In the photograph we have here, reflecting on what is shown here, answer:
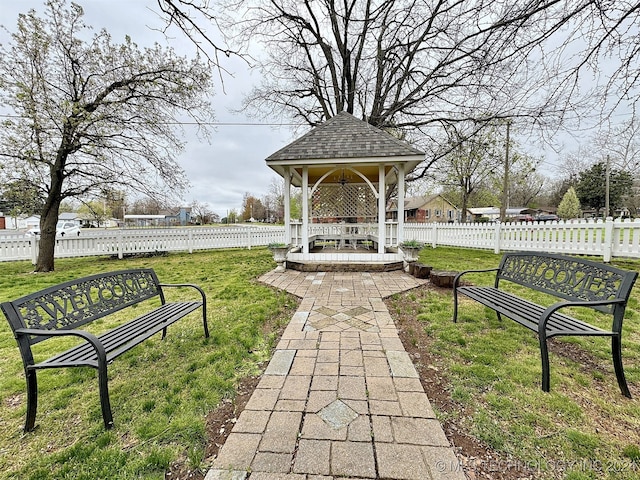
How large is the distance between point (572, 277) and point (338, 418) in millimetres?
2674

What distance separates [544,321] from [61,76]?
1155 cm

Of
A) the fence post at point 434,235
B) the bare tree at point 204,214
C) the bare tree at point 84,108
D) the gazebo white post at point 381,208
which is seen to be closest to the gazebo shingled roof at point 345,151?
the gazebo white post at point 381,208

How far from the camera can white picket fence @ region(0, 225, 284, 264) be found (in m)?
9.17

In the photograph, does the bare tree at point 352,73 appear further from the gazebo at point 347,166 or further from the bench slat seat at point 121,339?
the bench slat seat at point 121,339

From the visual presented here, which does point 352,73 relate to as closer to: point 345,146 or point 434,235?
point 434,235

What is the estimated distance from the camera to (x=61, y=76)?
742 cm

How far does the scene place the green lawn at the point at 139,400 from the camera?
5.09 ft

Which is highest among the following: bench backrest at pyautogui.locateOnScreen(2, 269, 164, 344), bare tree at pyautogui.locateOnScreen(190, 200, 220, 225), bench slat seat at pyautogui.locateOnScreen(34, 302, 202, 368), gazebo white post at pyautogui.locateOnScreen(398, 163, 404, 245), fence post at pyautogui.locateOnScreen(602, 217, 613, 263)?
bare tree at pyautogui.locateOnScreen(190, 200, 220, 225)

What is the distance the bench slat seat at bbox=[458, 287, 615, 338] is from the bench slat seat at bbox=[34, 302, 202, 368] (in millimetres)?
3224

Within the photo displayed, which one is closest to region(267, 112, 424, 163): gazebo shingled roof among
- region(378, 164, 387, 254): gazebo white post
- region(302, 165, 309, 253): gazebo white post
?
region(302, 165, 309, 253): gazebo white post

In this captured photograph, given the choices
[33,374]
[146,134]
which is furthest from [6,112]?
[33,374]

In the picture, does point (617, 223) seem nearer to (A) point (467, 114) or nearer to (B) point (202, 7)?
(A) point (467, 114)

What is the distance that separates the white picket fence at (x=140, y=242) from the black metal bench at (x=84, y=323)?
921 centimetres

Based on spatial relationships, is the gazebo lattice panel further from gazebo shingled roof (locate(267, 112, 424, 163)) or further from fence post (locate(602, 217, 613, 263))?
fence post (locate(602, 217, 613, 263))
